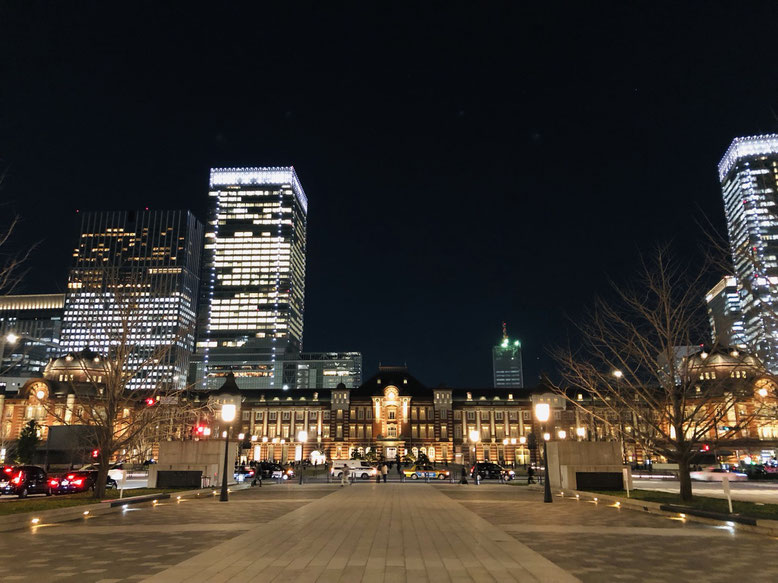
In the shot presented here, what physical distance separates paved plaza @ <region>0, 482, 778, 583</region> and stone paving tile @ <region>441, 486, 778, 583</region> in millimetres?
30

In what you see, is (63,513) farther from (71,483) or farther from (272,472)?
(272,472)

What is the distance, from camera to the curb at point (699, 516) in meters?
15.9

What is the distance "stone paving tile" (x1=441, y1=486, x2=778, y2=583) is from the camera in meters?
10.5

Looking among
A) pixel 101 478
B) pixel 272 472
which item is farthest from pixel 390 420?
pixel 101 478

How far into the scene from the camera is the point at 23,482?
30312 millimetres

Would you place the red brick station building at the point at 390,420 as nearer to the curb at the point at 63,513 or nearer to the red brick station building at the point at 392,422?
the red brick station building at the point at 392,422

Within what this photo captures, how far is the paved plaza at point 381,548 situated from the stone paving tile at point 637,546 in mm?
30

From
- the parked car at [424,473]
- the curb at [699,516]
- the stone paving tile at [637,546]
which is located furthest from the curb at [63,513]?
the parked car at [424,473]

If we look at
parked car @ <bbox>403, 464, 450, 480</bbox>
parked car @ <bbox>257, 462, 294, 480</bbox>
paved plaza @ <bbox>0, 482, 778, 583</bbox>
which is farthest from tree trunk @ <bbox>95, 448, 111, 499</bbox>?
parked car @ <bbox>403, 464, 450, 480</bbox>

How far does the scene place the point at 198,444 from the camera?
1403 inches

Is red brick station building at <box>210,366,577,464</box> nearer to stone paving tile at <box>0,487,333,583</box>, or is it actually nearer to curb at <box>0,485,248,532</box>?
curb at <box>0,485,248,532</box>

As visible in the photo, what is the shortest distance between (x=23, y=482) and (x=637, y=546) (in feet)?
102

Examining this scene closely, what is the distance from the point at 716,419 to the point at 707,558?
48.8 feet

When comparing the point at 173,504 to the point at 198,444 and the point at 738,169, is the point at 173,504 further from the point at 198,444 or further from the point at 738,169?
the point at 738,169
